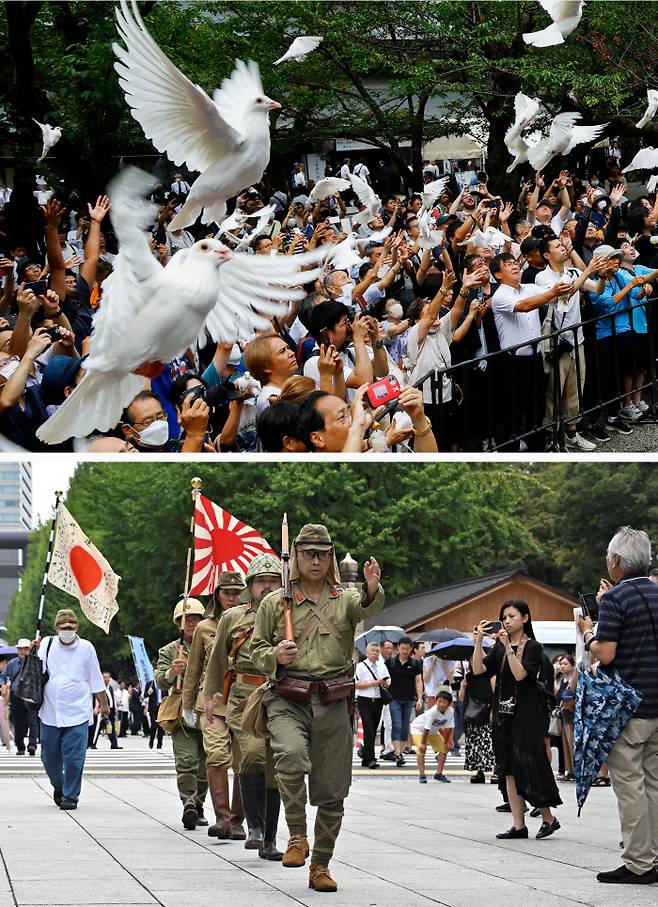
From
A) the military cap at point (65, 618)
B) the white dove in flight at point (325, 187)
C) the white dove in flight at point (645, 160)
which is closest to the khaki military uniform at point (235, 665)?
the military cap at point (65, 618)

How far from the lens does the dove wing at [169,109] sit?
28.8 ft

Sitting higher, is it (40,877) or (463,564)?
(463,564)

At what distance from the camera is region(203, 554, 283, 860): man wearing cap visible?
7547 mm

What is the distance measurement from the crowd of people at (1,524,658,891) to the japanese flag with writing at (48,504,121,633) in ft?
1.83

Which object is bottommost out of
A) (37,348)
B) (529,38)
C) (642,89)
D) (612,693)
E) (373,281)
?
(612,693)

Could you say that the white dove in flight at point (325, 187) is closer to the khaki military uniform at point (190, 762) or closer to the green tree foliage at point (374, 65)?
→ the green tree foliage at point (374, 65)

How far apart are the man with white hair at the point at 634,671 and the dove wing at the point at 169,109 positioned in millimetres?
3904

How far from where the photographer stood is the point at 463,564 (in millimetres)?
35469

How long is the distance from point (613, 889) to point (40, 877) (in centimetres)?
253

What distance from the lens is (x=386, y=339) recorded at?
1119 centimetres

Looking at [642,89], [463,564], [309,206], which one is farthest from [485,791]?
[463,564]

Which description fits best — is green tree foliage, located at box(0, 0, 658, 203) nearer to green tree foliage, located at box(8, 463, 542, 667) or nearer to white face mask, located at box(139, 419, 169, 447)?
green tree foliage, located at box(8, 463, 542, 667)

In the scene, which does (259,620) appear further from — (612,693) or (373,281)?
(373,281)

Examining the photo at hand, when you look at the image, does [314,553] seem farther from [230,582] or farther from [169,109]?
[169,109]
